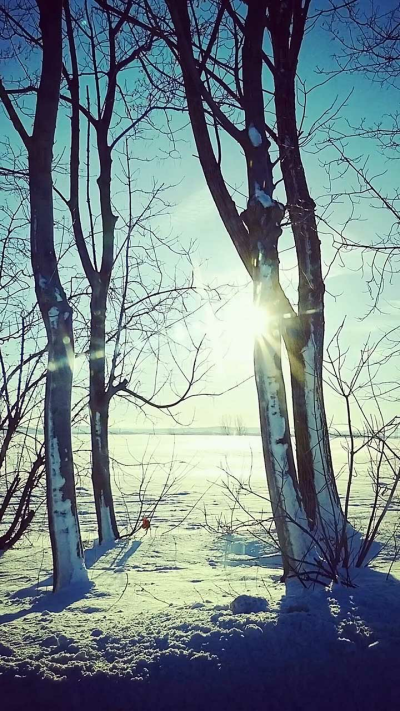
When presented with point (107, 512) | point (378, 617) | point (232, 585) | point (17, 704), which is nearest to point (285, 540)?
point (232, 585)

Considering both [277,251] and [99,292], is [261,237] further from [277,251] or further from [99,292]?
[99,292]

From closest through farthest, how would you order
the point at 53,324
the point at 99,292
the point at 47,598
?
1. the point at 47,598
2. the point at 53,324
3. the point at 99,292

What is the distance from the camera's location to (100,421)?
673 centimetres

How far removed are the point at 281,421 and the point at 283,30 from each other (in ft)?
15.0

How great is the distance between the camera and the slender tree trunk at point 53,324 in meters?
4.06

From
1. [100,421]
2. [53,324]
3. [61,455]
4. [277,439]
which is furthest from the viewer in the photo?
[100,421]

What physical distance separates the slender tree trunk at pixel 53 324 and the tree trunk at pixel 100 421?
7.99 ft

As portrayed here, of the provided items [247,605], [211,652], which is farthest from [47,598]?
[211,652]

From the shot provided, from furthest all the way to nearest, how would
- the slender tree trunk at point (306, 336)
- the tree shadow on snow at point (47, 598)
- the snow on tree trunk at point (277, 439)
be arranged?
the slender tree trunk at point (306, 336)
the snow on tree trunk at point (277, 439)
the tree shadow on snow at point (47, 598)

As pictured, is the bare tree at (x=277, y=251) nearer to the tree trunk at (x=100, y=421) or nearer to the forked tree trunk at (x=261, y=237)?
the forked tree trunk at (x=261, y=237)

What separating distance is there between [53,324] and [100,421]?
2.72 meters

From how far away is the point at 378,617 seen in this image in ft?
8.21

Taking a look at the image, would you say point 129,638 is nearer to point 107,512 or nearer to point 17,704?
point 17,704

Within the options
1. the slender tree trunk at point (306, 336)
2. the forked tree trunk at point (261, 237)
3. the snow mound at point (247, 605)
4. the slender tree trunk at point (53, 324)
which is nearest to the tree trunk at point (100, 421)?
the slender tree trunk at point (53, 324)
